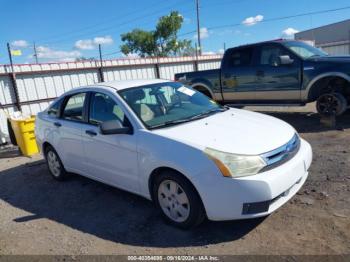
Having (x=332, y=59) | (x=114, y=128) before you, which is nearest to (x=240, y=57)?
(x=332, y=59)

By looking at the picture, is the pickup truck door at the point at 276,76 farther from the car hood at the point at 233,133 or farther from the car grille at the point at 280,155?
the car grille at the point at 280,155

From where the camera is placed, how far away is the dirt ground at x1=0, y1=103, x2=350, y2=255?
326cm

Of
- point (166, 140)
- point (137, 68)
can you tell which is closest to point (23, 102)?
point (137, 68)

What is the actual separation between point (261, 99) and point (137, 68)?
20.6ft

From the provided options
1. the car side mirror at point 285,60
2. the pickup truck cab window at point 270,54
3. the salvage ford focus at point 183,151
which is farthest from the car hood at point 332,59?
the salvage ford focus at point 183,151

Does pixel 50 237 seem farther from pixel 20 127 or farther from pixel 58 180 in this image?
pixel 20 127

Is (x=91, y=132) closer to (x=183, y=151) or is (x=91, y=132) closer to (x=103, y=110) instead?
(x=103, y=110)

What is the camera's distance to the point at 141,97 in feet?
14.3

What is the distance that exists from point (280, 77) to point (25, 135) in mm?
6278

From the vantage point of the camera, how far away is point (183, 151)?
131 inches

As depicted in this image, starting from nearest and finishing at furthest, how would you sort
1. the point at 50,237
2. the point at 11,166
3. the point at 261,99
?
1. the point at 50,237
2. the point at 11,166
3. the point at 261,99

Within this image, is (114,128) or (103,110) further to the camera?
(103,110)

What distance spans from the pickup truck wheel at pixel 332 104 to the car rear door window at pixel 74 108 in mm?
5352

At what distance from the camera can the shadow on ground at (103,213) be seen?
3.52 metres
